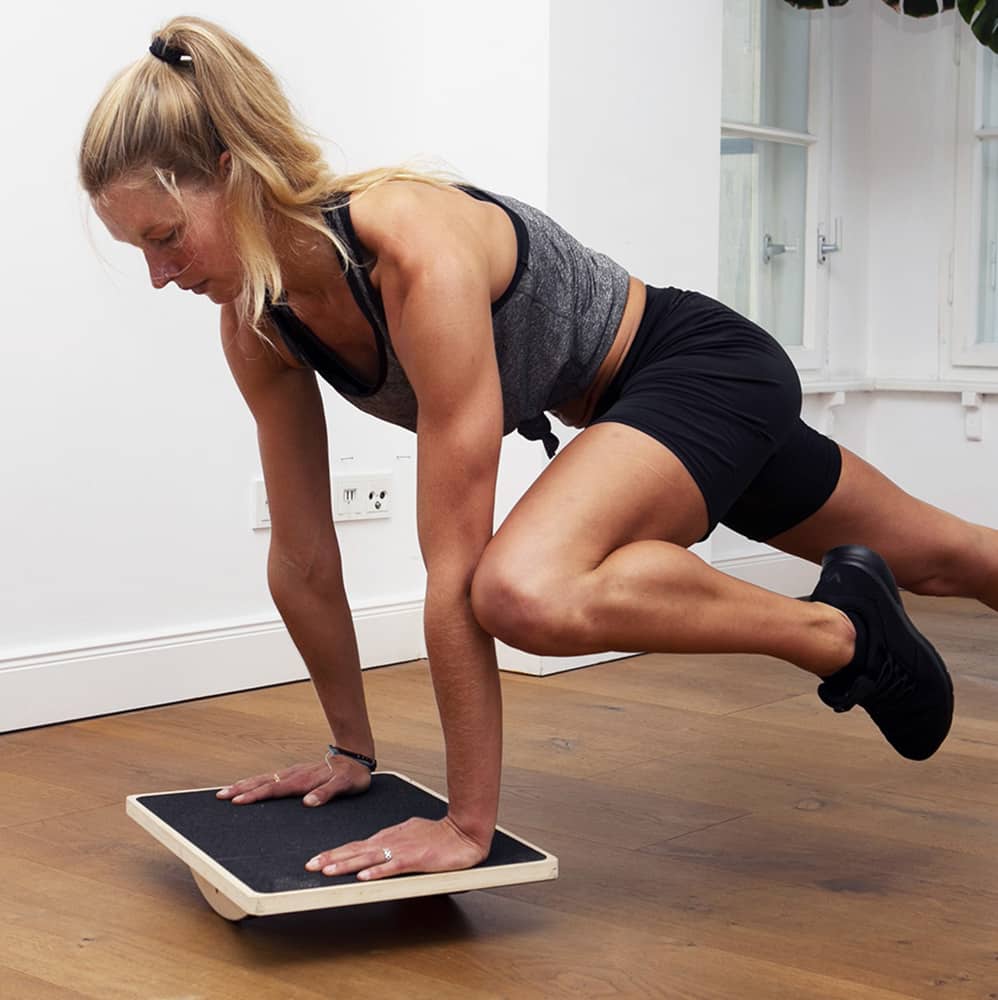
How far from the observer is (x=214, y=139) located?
161cm

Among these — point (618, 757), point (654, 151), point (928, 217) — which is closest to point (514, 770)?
point (618, 757)

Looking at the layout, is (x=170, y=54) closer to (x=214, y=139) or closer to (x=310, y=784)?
(x=214, y=139)

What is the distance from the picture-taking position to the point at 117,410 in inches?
107

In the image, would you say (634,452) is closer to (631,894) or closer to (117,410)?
(631,894)

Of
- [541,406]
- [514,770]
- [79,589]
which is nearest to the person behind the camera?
[541,406]

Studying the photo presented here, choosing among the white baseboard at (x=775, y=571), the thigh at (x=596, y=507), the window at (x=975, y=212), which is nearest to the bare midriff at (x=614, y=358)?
the thigh at (x=596, y=507)

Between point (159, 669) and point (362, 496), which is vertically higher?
point (362, 496)

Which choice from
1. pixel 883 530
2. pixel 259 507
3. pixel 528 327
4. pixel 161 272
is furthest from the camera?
pixel 259 507

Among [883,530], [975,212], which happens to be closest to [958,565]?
[883,530]

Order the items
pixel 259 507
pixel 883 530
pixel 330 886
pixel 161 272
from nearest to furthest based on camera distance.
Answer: pixel 330 886, pixel 161 272, pixel 883 530, pixel 259 507

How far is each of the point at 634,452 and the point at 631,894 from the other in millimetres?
514

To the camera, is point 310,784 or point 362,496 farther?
point 362,496

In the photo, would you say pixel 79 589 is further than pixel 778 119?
No

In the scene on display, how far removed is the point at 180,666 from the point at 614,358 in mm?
1260
